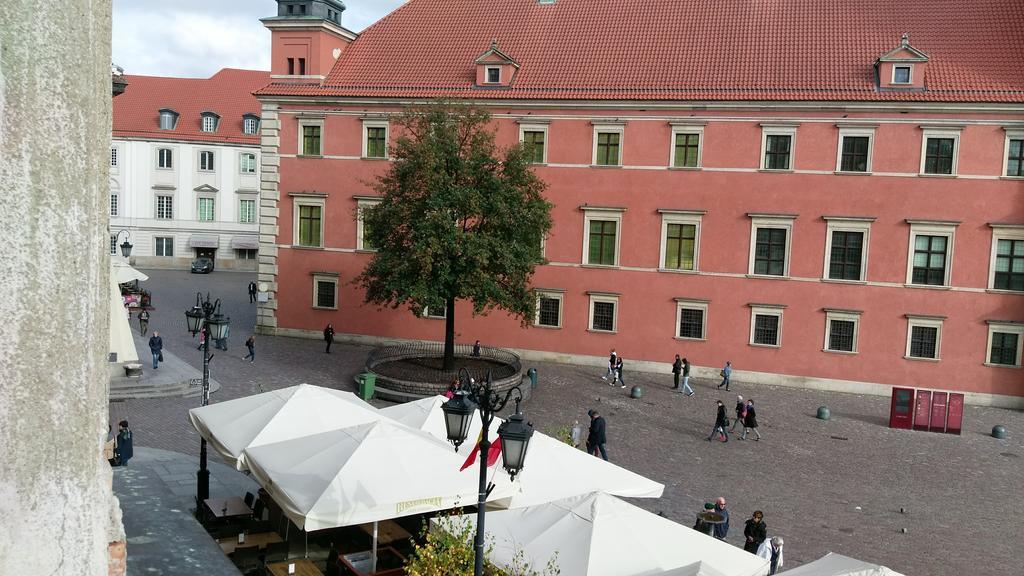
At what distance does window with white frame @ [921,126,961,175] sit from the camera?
28719mm

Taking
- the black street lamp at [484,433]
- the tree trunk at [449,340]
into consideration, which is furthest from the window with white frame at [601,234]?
the black street lamp at [484,433]

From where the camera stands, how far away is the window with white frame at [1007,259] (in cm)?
2836

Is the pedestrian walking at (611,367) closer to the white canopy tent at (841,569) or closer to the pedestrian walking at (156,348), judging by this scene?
the pedestrian walking at (156,348)

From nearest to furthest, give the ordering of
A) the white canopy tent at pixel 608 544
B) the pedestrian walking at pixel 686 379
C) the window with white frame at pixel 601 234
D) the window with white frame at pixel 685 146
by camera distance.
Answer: the white canopy tent at pixel 608 544, the pedestrian walking at pixel 686 379, the window with white frame at pixel 685 146, the window with white frame at pixel 601 234

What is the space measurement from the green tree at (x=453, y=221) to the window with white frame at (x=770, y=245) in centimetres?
822

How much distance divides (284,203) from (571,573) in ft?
91.3

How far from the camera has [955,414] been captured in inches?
982

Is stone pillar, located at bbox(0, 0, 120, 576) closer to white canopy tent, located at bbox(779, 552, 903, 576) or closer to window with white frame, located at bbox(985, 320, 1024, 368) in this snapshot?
white canopy tent, located at bbox(779, 552, 903, 576)

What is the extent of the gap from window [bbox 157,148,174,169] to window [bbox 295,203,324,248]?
28805 millimetres

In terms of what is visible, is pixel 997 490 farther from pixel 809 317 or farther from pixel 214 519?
pixel 214 519

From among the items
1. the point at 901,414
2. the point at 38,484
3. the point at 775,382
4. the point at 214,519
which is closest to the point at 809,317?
the point at 775,382

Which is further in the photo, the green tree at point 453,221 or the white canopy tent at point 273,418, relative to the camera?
the green tree at point 453,221

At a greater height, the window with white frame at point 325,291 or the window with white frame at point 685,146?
the window with white frame at point 685,146

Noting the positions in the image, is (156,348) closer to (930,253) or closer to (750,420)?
(750,420)
